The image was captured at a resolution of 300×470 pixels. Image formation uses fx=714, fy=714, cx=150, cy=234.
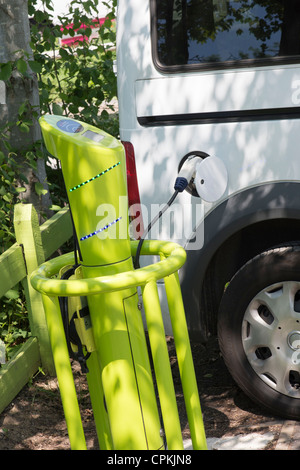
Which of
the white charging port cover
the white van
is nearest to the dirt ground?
the white van

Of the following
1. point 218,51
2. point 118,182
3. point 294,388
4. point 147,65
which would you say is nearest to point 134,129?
point 147,65

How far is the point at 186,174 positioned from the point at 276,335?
931 mm

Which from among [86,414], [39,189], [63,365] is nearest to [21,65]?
A: [39,189]

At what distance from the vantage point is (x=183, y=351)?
2629mm

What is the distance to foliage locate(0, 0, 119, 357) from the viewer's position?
14.0ft

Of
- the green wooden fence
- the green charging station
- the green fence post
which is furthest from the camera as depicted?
the green fence post

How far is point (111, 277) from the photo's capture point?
238 centimetres

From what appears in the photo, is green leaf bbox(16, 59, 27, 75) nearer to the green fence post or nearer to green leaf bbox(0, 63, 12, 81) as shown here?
green leaf bbox(0, 63, 12, 81)

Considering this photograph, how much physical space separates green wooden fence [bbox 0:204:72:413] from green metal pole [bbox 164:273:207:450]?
4.01 feet

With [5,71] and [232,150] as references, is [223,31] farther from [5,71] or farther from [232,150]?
[5,71]

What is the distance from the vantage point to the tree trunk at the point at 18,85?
4.47 m

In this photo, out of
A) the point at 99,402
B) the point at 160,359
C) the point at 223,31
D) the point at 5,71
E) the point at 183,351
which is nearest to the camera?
the point at 160,359
